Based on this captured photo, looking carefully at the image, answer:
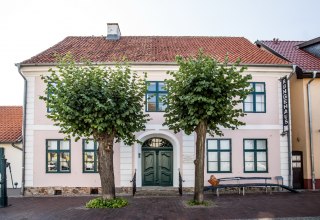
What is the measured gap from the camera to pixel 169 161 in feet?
53.8

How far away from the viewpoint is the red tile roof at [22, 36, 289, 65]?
1633 cm

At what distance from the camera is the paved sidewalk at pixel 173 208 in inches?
419

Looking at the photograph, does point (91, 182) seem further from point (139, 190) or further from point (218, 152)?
point (218, 152)

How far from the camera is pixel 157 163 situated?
1638 cm

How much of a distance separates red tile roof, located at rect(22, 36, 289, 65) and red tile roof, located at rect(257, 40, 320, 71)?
5.11 ft

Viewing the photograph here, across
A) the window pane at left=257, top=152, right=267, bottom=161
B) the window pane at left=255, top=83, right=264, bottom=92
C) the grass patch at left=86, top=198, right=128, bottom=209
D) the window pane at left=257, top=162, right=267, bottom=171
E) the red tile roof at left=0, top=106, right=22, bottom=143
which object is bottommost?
the grass patch at left=86, top=198, right=128, bottom=209

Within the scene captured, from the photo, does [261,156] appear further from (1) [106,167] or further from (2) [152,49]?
(2) [152,49]

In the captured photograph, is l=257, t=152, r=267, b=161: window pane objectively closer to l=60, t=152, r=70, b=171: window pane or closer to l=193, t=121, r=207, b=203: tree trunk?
l=193, t=121, r=207, b=203: tree trunk

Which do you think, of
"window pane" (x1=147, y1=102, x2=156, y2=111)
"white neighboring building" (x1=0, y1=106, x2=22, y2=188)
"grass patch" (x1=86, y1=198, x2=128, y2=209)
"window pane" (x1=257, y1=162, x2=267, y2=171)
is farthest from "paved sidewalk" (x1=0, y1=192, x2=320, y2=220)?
"white neighboring building" (x1=0, y1=106, x2=22, y2=188)

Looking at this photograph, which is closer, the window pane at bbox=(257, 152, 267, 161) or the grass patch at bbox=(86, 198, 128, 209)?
the grass patch at bbox=(86, 198, 128, 209)

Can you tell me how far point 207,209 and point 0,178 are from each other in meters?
8.61

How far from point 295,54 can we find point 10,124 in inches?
697

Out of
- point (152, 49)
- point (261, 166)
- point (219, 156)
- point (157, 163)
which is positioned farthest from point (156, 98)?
point (261, 166)

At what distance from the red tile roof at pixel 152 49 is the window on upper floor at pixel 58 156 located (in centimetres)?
400
